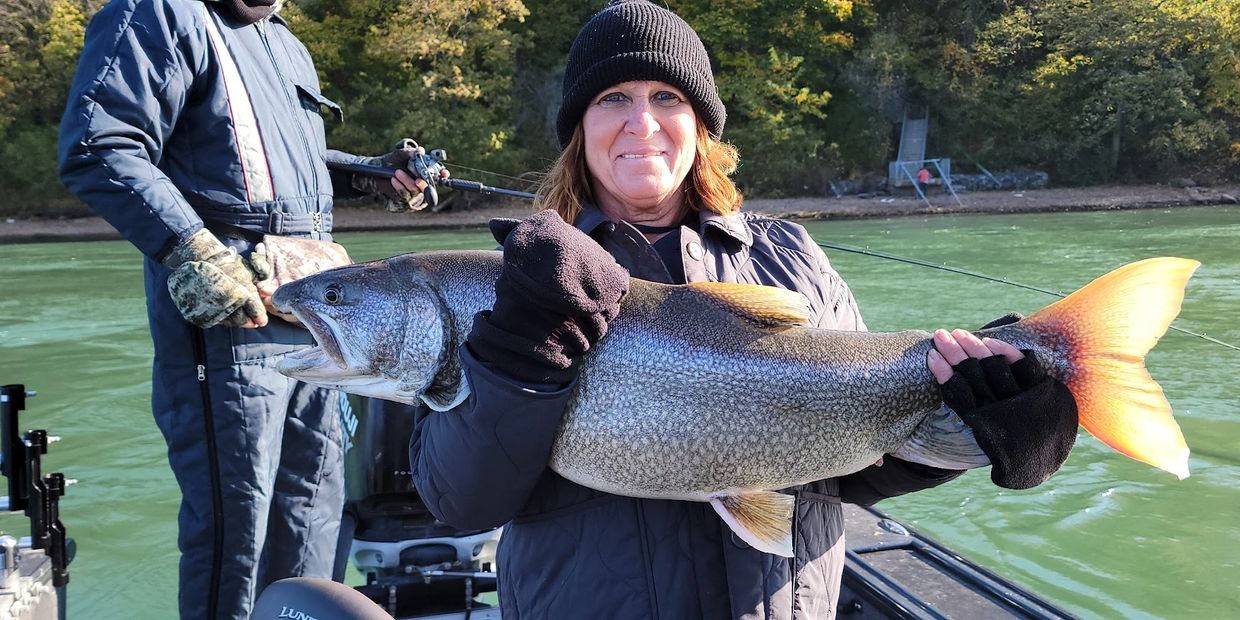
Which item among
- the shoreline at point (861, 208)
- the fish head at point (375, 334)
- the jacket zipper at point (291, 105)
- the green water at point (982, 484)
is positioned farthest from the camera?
the shoreline at point (861, 208)

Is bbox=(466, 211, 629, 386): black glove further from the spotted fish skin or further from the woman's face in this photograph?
the woman's face

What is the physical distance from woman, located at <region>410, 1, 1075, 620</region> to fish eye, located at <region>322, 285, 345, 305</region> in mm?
366

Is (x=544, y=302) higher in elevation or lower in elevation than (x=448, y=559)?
higher

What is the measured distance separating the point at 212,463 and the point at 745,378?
2.07 metres

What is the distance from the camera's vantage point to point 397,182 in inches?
171

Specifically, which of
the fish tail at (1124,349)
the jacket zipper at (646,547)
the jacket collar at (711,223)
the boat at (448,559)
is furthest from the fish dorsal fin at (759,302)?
the boat at (448,559)

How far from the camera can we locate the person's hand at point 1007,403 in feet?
6.50

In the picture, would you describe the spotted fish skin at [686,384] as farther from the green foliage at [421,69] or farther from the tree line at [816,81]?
the green foliage at [421,69]

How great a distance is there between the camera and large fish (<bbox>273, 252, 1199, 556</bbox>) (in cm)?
199

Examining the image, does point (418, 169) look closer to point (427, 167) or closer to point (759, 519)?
point (427, 167)

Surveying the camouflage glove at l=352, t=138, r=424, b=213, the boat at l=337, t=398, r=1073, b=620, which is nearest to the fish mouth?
the boat at l=337, t=398, r=1073, b=620

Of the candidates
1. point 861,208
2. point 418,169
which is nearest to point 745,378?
point 418,169

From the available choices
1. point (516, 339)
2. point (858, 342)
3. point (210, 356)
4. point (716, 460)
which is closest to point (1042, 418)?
point (858, 342)

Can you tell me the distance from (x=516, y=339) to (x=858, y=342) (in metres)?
0.78
